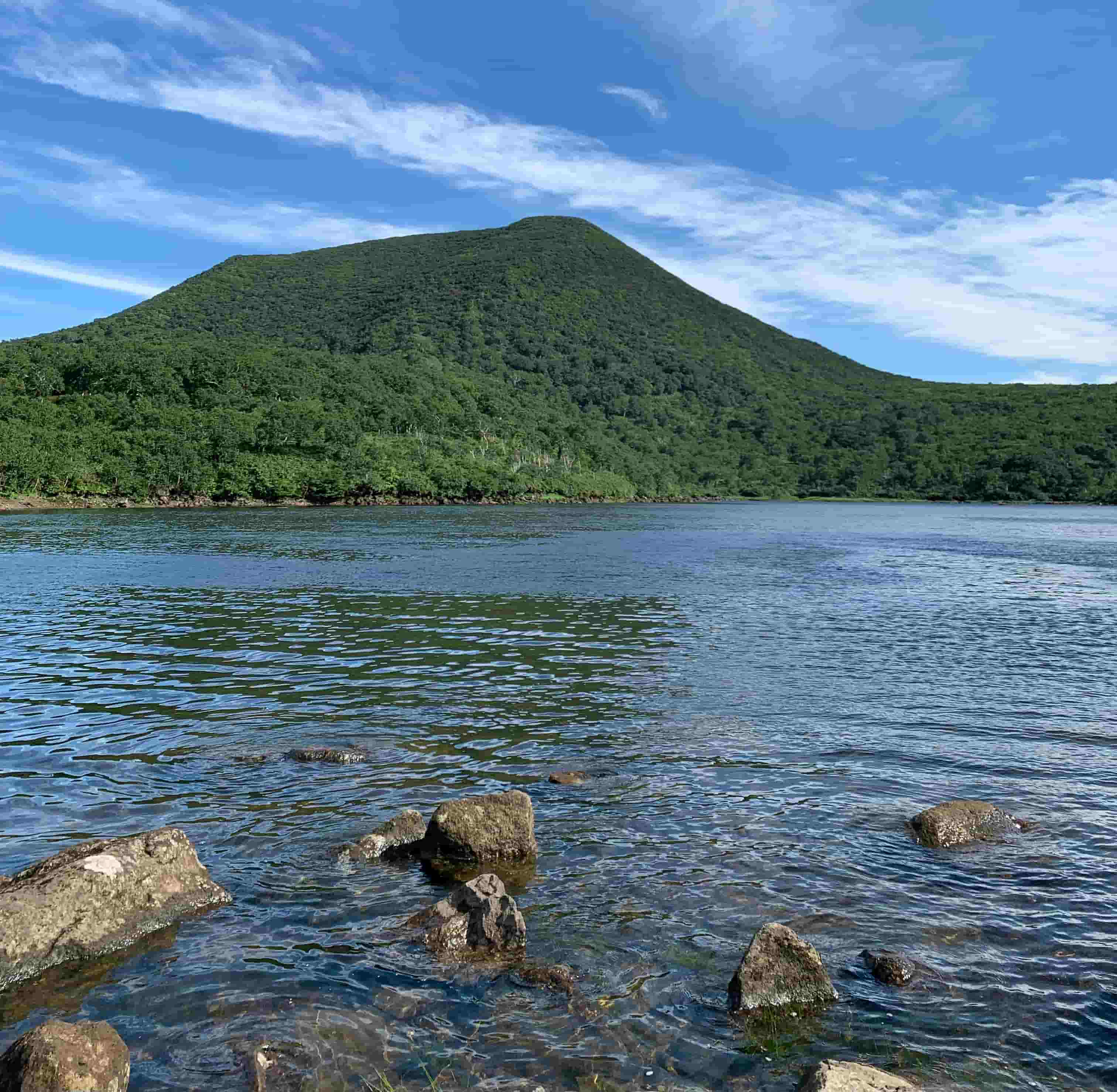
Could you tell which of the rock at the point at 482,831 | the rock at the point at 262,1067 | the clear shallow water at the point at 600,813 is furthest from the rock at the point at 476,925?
the rock at the point at 262,1067

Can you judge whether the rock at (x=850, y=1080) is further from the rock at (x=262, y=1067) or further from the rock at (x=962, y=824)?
the rock at (x=962, y=824)

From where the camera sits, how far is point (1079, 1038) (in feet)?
25.5

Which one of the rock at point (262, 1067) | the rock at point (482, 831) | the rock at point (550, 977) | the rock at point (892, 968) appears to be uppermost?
the rock at point (482, 831)

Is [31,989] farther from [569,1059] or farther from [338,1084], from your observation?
[569,1059]

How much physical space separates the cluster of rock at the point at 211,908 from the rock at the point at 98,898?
0.4 inches

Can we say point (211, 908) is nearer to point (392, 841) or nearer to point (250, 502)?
point (392, 841)

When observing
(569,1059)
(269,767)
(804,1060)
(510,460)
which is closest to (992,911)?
(804,1060)

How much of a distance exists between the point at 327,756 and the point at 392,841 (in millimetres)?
4306

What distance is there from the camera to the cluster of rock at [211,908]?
6.58 metres

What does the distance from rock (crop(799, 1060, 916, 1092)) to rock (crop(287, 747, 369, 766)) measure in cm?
1018

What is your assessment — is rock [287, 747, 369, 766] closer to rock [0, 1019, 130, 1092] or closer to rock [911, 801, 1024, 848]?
rock [0, 1019, 130, 1092]

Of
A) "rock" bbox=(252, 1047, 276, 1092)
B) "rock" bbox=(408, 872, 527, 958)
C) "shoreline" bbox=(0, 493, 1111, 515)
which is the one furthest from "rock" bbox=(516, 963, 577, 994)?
"shoreline" bbox=(0, 493, 1111, 515)

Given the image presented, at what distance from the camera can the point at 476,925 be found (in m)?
9.16

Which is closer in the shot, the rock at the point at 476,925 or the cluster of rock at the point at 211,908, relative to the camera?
the cluster of rock at the point at 211,908
